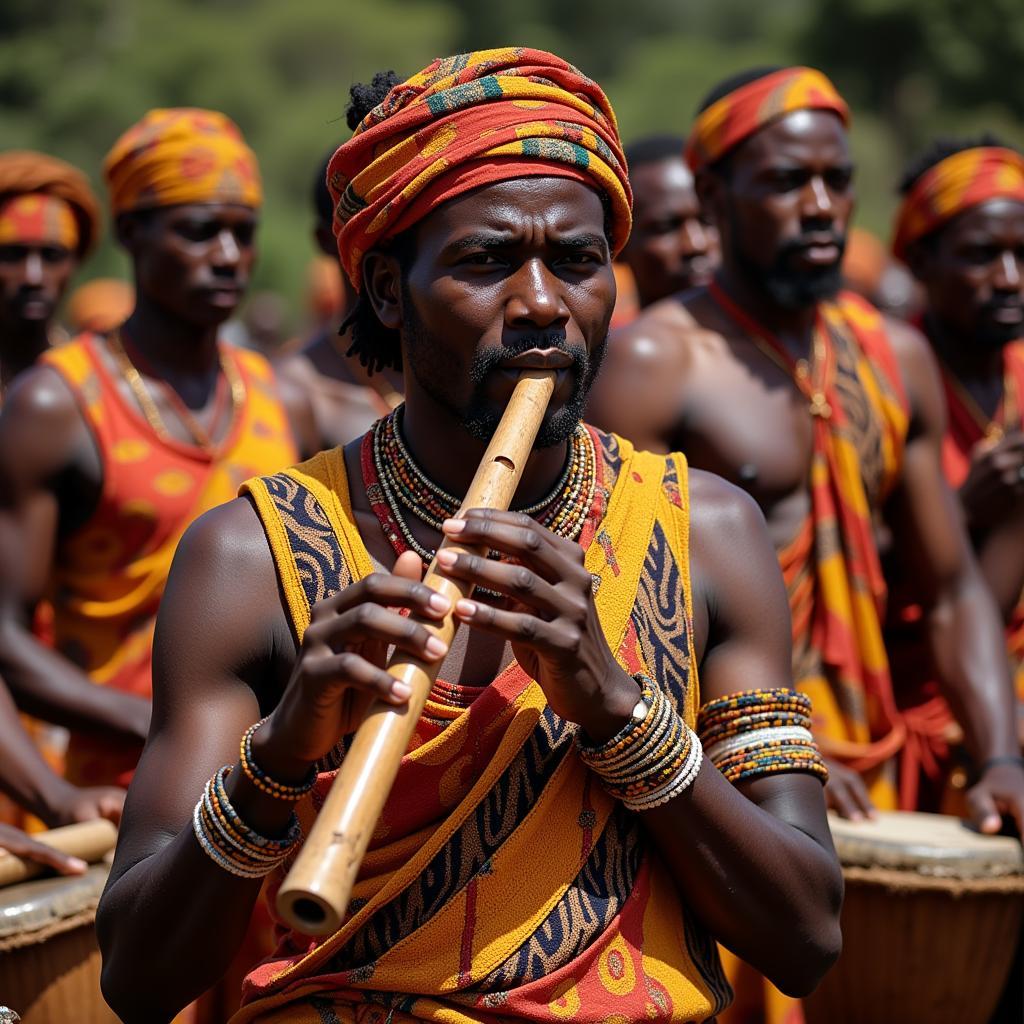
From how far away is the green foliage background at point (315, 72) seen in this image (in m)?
35.0

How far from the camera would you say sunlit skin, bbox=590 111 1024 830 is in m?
5.17

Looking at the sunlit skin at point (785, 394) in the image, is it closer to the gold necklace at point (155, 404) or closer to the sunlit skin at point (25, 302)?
the gold necklace at point (155, 404)

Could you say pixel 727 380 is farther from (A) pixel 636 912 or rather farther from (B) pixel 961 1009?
(A) pixel 636 912

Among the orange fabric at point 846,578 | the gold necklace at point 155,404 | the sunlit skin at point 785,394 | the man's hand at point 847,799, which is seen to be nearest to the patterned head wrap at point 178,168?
the gold necklace at point 155,404

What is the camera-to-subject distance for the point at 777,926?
2.87 m

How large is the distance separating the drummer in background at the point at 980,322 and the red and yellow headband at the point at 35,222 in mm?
3523

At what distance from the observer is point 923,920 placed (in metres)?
4.50

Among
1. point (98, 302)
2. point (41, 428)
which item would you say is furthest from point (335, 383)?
point (98, 302)

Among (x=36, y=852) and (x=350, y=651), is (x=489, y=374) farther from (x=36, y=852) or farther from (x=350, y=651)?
(x=36, y=852)

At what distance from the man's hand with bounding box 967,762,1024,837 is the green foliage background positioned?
2265 cm

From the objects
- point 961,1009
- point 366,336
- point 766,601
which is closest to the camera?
point 766,601

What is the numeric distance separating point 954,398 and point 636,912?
4199 millimetres

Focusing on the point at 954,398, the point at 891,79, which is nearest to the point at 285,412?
the point at 954,398

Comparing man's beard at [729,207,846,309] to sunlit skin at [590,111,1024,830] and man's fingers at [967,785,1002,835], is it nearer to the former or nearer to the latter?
sunlit skin at [590,111,1024,830]
